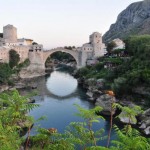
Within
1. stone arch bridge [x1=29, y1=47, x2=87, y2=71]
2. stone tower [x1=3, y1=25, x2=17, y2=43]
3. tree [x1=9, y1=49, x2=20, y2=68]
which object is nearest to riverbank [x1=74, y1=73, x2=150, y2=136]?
tree [x1=9, y1=49, x2=20, y2=68]

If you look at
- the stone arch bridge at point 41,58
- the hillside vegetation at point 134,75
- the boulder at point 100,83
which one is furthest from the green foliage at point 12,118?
the stone arch bridge at point 41,58

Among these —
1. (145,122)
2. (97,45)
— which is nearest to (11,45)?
(97,45)

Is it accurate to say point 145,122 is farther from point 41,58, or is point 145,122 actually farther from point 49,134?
point 41,58

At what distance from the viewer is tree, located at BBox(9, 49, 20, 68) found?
40688 mm

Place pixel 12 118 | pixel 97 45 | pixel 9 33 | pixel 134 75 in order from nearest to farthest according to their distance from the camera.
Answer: pixel 12 118 < pixel 134 75 < pixel 97 45 < pixel 9 33

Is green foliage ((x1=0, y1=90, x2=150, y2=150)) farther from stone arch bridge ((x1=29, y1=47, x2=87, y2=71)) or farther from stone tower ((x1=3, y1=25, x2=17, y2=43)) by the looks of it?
stone tower ((x1=3, y1=25, x2=17, y2=43))

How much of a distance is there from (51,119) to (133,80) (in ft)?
24.1

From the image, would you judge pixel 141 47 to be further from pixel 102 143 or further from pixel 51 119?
pixel 102 143

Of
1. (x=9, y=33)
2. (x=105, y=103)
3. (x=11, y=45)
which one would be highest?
(x=9, y=33)

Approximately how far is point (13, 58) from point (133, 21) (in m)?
53.0

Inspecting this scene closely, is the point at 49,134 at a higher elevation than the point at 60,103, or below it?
higher

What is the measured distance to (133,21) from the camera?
85.7 m

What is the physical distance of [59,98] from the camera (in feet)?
93.9

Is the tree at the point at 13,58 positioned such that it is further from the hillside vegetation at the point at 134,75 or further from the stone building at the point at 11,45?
the hillside vegetation at the point at 134,75
